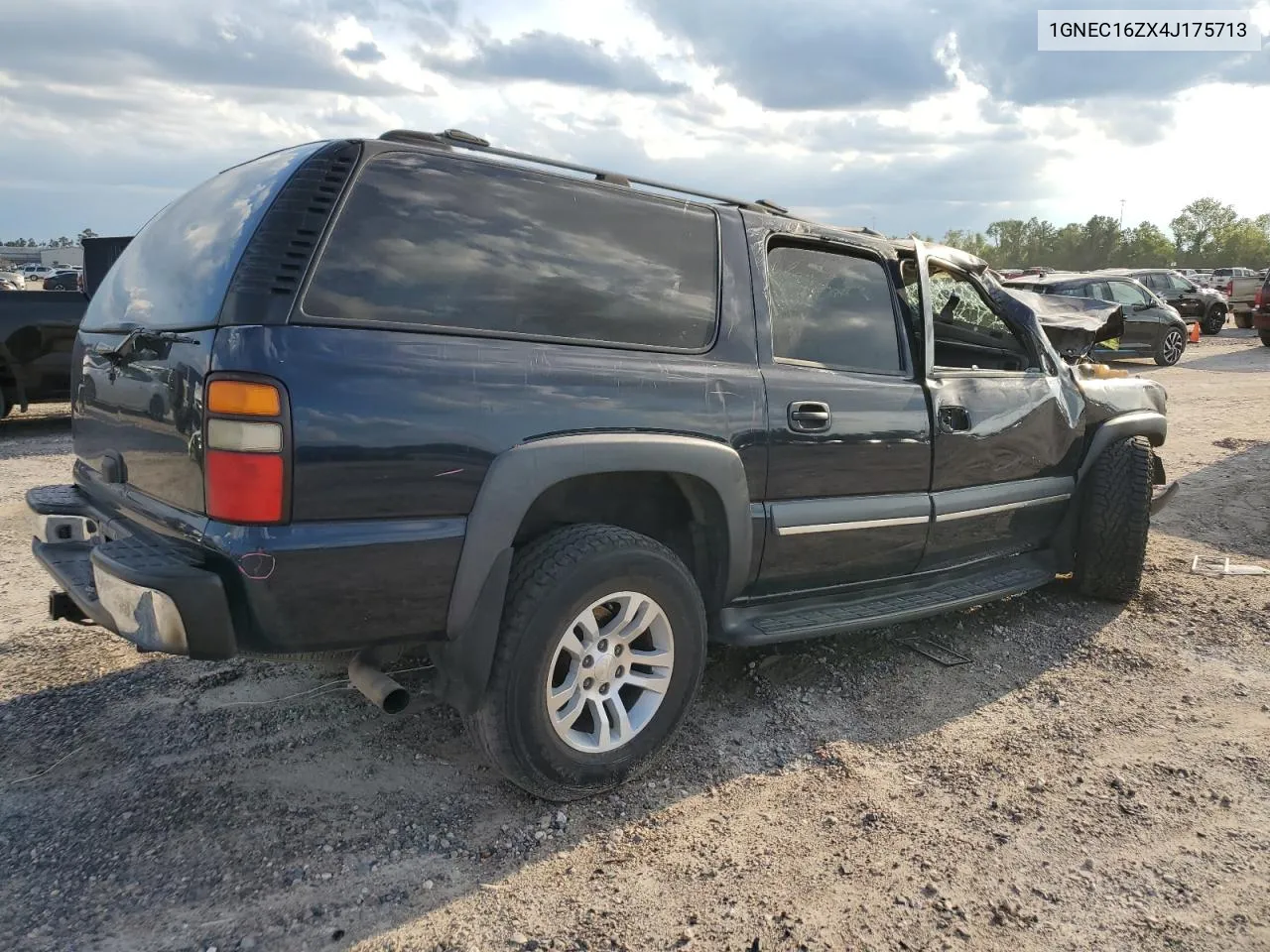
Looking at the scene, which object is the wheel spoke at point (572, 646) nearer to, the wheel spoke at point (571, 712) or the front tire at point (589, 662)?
the front tire at point (589, 662)

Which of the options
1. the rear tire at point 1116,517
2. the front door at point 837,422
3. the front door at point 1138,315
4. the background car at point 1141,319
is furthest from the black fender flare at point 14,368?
the front door at point 1138,315

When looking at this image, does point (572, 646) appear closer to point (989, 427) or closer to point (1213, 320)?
point (989, 427)

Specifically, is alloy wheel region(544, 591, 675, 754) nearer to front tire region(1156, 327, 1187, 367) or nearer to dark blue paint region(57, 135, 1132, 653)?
dark blue paint region(57, 135, 1132, 653)

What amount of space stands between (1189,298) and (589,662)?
23.3m

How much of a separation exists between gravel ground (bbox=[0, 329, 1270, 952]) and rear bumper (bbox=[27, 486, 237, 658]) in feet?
2.10

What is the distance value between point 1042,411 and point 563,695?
109 inches

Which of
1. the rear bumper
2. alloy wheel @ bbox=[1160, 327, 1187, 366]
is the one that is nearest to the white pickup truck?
alloy wheel @ bbox=[1160, 327, 1187, 366]

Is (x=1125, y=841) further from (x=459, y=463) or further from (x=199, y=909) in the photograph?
(x=199, y=909)

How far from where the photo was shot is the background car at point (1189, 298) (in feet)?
68.0

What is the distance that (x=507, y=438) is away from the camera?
2.51 metres

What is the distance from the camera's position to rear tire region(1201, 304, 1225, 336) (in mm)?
22047

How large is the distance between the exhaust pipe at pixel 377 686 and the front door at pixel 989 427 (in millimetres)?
2258

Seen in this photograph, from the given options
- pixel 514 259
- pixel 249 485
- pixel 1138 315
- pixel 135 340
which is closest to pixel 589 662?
pixel 249 485

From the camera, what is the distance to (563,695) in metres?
2.74
